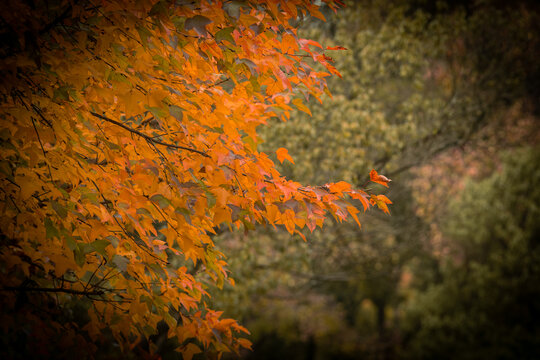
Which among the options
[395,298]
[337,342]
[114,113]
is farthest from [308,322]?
[114,113]

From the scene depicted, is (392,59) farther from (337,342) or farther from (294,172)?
(337,342)

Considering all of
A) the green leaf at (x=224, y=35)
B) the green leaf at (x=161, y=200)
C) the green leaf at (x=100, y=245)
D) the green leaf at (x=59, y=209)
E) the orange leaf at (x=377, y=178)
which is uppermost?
the green leaf at (x=224, y=35)

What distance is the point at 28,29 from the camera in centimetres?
158

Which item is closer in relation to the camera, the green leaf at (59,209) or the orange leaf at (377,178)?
the green leaf at (59,209)

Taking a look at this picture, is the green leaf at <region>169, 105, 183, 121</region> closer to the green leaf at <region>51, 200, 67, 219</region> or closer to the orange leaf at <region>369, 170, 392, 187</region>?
the green leaf at <region>51, 200, 67, 219</region>

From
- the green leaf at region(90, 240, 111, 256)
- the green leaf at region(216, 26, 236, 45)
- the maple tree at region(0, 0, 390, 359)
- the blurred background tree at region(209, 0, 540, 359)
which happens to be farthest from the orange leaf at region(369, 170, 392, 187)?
the blurred background tree at region(209, 0, 540, 359)

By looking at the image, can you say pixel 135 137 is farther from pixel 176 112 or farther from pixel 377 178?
pixel 377 178

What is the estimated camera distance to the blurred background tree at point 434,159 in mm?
5586

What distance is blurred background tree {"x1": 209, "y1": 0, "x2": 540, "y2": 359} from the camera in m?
5.59

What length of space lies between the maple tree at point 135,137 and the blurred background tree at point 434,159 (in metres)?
2.94

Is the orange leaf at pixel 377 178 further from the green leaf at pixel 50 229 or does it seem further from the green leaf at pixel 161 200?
the green leaf at pixel 50 229

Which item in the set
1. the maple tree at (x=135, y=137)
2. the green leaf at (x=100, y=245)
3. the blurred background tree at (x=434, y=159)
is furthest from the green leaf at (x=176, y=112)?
the blurred background tree at (x=434, y=159)

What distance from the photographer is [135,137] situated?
2.08 metres

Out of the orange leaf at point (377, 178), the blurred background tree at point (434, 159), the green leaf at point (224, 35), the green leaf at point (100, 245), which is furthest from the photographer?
the blurred background tree at point (434, 159)
